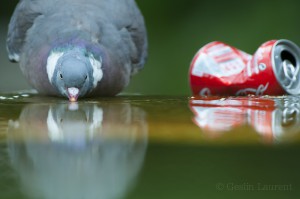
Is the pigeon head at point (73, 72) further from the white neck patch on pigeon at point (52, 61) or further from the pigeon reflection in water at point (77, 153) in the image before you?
the pigeon reflection in water at point (77, 153)

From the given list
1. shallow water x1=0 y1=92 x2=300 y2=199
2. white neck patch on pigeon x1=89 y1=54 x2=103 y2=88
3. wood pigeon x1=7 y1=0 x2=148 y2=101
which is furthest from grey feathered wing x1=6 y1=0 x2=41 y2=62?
shallow water x1=0 y1=92 x2=300 y2=199

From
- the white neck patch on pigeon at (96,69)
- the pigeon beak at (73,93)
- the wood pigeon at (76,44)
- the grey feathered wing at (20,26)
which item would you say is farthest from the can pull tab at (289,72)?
the grey feathered wing at (20,26)

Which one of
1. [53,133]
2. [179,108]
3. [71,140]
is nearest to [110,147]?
[71,140]

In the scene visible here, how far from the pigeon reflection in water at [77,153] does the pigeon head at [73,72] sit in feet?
2.26

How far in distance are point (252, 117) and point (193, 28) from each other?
3.29m

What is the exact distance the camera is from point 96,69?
8.39ft

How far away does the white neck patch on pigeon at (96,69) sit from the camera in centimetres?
254

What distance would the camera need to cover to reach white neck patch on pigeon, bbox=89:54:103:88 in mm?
2535

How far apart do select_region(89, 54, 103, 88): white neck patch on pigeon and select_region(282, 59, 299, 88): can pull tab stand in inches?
36.0

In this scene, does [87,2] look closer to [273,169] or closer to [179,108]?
[179,108]

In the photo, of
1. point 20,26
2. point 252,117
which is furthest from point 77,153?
point 20,26

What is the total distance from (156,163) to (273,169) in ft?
0.62

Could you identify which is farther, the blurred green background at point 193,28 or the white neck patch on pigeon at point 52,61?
the blurred green background at point 193,28

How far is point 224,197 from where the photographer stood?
74cm
